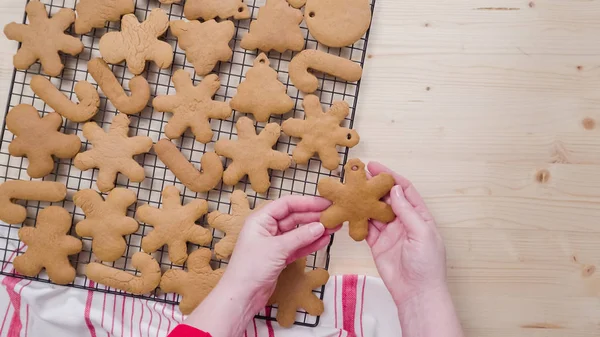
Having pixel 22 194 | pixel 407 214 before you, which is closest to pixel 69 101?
pixel 22 194

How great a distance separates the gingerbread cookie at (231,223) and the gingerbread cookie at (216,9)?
1.31ft

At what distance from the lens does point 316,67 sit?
131 cm

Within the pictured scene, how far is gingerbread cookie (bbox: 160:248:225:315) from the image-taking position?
4.22ft

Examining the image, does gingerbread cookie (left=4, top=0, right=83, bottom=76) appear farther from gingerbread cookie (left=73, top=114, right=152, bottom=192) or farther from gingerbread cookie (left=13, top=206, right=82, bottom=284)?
gingerbread cookie (left=13, top=206, right=82, bottom=284)

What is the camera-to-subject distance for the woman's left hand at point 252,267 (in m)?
1.18

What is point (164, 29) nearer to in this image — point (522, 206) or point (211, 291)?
point (211, 291)

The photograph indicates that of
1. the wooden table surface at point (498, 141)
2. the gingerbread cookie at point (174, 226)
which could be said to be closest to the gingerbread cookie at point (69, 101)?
the wooden table surface at point (498, 141)

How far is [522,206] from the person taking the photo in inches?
54.6

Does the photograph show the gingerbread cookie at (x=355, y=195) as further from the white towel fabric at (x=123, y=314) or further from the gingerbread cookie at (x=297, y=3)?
the gingerbread cookie at (x=297, y=3)

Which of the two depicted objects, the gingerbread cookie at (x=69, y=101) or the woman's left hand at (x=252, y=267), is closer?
the woman's left hand at (x=252, y=267)

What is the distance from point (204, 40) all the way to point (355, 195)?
18.6 inches

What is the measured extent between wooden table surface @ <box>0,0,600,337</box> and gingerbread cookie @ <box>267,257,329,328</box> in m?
0.09

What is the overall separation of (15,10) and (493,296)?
1299mm

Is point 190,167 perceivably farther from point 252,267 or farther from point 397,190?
point 397,190
